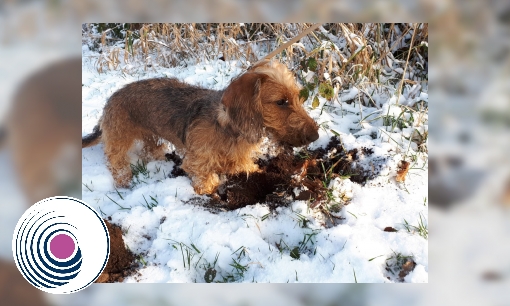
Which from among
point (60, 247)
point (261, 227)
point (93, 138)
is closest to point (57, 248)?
point (60, 247)

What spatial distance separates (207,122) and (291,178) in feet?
2.97

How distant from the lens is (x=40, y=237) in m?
2.30

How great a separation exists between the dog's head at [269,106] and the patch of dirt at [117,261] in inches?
48.7

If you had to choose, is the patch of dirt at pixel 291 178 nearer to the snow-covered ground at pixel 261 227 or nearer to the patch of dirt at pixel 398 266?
the snow-covered ground at pixel 261 227

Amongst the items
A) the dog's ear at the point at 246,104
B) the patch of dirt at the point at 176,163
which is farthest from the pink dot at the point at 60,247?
the dog's ear at the point at 246,104

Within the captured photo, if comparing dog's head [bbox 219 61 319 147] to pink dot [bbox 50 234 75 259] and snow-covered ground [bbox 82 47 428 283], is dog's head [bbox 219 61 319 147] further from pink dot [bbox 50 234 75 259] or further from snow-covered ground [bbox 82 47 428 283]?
pink dot [bbox 50 234 75 259]

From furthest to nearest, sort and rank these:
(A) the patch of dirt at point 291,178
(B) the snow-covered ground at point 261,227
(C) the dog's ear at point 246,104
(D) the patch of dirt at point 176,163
→ (D) the patch of dirt at point 176,163, (A) the patch of dirt at point 291,178, (C) the dog's ear at point 246,104, (B) the snow-covered ground at point 261,227

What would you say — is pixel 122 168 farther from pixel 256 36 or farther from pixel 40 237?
pixel 256 36

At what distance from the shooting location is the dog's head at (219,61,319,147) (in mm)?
2904

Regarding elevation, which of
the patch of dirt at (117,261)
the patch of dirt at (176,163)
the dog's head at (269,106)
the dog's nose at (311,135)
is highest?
the dog's head at (269,106)

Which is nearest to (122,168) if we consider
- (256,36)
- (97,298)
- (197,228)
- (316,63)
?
(197,228)

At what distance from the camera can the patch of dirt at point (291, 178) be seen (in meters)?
3.13

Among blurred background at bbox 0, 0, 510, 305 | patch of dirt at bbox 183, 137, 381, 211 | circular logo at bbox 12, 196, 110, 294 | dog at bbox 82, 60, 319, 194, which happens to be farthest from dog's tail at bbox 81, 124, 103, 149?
patch of dirt at bbox 183, 137, 381, 211

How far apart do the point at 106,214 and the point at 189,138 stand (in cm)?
105
